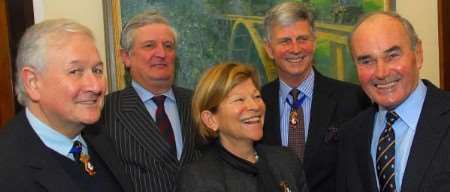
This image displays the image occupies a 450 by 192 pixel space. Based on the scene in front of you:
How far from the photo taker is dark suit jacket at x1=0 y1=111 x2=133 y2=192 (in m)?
1.78

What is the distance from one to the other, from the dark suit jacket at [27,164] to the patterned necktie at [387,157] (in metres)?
1.12

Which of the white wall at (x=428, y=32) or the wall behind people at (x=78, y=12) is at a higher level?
the wall behind people at (x=78, y=12)

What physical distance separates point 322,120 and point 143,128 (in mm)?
877

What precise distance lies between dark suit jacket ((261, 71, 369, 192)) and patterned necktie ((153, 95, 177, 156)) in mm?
468

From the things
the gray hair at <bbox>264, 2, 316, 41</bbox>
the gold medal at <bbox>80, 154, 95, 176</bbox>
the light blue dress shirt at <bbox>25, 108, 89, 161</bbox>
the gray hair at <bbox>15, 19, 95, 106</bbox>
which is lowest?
the gold medal at <bbox>80, 154, 95, 176</bbox>

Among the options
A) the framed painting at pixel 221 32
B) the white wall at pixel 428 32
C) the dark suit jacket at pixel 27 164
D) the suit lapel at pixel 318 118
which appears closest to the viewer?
the dark suit jacket at pixel 27 164

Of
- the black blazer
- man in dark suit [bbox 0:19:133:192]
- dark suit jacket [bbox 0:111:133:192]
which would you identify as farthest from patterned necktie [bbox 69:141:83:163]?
the black blazer

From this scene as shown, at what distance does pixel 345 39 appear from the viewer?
12.2 feet

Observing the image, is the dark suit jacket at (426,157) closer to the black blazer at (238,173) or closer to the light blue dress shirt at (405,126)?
the light blue dress shirt at (405,126)

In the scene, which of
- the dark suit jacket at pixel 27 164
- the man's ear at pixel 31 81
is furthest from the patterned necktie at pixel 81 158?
the man's ear at pixel 31 81

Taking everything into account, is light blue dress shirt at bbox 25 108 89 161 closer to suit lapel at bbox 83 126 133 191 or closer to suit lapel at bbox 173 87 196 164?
suit lapel at bbox 83 126 133 191

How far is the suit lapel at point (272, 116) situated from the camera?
2.94 metres

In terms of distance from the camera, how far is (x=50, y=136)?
197 centimetres

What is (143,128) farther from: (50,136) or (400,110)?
(400,110)
